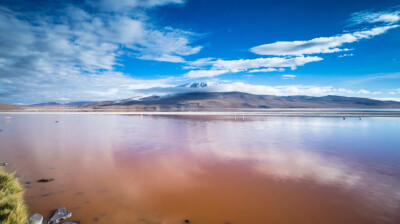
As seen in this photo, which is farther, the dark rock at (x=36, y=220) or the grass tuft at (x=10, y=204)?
the dark rock at (x=36, y=220)

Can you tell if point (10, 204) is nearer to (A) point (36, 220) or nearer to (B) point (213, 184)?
(A) point (36, 220)

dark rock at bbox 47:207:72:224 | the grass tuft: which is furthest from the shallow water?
the grass tuft

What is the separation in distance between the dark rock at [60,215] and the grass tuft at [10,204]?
524mm

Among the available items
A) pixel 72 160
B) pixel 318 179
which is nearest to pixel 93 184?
pixel 72 160

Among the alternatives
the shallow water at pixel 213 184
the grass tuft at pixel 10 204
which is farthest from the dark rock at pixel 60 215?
the grass tuft at pixel 10 204

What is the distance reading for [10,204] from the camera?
171 inches

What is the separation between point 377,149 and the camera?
12.6 m

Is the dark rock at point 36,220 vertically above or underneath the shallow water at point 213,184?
above

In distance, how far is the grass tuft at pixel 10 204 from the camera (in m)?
3.92

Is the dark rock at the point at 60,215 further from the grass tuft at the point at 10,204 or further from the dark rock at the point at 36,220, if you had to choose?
the grass tuft at the point at 10,204

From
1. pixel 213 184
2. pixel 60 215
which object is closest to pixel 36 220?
pixel 60 215

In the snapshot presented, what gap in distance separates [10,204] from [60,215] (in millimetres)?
992

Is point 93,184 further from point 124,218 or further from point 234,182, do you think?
point 234,182

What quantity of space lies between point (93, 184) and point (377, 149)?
15.1 meters
